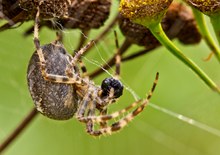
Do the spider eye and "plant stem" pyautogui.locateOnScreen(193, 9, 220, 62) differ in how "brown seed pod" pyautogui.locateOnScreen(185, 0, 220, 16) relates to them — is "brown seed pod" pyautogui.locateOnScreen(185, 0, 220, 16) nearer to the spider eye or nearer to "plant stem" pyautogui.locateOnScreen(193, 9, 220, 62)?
"plant stem" pyautogui.locateOnScreen(193, 9, 220, 62)

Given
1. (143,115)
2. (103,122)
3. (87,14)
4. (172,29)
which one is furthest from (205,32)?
(143,115)

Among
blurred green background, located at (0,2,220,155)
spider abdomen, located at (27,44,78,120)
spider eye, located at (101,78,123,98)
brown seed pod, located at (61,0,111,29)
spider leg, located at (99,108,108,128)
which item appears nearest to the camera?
brown seed pod, located at (61,0,111,29)

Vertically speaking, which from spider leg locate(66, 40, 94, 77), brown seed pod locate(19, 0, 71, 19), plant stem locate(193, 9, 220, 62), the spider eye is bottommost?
the spider eye

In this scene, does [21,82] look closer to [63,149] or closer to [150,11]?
[63,149]

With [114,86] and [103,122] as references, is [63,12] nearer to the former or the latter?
[114,86]

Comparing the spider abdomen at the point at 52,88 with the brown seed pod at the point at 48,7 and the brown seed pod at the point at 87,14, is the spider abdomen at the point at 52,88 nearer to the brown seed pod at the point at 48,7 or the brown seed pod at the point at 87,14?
the brown seed pod at the point at 87,14

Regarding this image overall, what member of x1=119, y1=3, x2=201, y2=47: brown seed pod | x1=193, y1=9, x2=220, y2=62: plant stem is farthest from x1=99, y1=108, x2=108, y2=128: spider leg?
x1=193, y1=9, x2=220, y2=62: plant stem

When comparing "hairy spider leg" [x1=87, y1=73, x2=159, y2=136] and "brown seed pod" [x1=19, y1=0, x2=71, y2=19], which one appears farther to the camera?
"hairy spider leg" [x1=87, y1=73, x2=159, y2=136]
